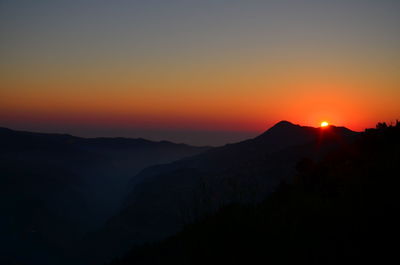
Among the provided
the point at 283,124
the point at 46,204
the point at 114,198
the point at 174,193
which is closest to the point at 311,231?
the point at 174,193

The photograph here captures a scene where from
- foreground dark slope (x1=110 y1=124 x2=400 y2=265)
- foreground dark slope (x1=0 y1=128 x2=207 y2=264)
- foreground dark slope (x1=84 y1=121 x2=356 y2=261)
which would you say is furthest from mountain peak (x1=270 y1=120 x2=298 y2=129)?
foreground dark slope (x1=110 y1=124 x2=400 y2=265)

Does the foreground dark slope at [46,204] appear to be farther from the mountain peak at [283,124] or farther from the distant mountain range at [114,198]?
the mountain peak at [283,124]

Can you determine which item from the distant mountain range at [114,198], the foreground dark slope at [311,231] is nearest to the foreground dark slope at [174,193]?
the distant mountain range at [114,198]

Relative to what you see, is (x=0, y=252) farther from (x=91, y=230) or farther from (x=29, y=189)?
(x=29, y=189)

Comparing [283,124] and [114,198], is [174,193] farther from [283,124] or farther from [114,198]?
[283,124]

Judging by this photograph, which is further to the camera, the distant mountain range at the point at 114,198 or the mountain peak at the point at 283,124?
the mountain peak at the point at 283,124

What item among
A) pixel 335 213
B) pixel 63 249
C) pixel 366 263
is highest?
pixel 335 213

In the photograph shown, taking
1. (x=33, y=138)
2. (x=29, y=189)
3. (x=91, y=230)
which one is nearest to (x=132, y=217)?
(x=91, y=230)

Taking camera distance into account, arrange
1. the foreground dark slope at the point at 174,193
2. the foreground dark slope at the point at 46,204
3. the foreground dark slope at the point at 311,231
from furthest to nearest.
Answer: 1. the foreground dark slope at the point at 46,204
2. the foreground dark slope at the point at 174,193
3. the foreground dark slope at the point at 311,231

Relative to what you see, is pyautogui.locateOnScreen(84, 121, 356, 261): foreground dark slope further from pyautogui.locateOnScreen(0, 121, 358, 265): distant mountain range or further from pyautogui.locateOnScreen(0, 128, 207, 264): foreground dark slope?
pyautogui.locateOnScreen(0, 128, 207, 264): foreground dark slope

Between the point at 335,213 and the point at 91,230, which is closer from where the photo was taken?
the point at 335,213

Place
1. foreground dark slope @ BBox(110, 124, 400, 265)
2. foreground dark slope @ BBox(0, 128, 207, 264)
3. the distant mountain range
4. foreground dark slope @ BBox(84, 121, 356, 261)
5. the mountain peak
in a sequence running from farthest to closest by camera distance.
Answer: the mountain peak → foreground dark slope @ BBox(0, 128, 207, 264) → the distant mountain range → foreground dark slope @ BBox(84, 121, 356, 261) → foreground dark slope @ BBox(110, 124, 400, 265)
